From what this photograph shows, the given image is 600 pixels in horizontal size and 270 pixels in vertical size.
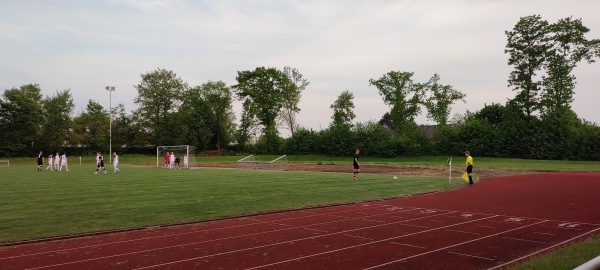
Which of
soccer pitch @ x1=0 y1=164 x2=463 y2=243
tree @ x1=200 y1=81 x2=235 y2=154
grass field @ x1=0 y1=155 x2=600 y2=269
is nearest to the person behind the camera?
grass field @ x1=0 y1=155 x2=600 y2=269

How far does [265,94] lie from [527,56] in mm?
42053

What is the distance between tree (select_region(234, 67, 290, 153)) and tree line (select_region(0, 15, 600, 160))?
7.2 inches

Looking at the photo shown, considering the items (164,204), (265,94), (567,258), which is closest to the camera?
(567,258)

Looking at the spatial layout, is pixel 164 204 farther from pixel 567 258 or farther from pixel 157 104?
pixel 157 104

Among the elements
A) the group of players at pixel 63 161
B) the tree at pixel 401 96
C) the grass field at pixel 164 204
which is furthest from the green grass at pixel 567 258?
the tree at pixel 401 96

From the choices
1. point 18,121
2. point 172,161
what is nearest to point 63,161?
point 172,161

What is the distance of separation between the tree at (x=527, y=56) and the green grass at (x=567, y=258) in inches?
2095

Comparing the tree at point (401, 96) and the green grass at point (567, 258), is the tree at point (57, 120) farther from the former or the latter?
the green grass at point (567, 258)

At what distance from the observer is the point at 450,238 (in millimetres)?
10016

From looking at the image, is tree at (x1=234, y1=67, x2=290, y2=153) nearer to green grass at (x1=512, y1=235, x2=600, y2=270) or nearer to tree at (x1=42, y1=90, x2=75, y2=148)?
tree at (x1=42, y1=90, x2=75, y2=148)

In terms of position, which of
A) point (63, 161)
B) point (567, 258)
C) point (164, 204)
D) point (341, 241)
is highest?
point (63, 161)

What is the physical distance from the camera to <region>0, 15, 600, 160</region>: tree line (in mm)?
53469

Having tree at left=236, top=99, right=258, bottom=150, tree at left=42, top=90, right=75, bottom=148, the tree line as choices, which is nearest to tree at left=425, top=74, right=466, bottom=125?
the tree line

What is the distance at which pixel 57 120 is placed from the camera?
74500 millimetres
